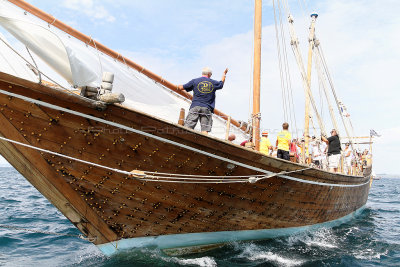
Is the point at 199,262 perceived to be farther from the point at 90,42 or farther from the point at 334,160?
the point at 334,160

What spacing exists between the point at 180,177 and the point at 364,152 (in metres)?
20.0

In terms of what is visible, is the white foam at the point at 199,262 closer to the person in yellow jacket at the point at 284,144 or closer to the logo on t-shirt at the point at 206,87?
the person in yellow jacket at the point at 284,144

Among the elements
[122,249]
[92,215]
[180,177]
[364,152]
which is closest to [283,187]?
[180,177]

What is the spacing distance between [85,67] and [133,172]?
163cm

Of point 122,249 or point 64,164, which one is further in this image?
point 122,249

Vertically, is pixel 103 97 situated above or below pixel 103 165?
above

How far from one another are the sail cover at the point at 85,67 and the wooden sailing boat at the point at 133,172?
0.37 meters

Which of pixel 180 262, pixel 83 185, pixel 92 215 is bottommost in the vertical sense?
pixel 180 262

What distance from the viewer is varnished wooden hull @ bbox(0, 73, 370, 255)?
13.4 feet

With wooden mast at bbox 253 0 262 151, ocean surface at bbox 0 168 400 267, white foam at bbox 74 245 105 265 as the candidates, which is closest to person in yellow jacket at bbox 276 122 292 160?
wooden mast at bbox 253 0 262 151

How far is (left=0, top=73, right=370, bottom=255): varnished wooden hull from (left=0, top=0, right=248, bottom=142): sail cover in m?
0.39

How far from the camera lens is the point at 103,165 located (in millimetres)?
4535

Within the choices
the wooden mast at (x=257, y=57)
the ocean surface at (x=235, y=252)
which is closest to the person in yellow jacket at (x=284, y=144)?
the wooden mast at (x=257, y=57)

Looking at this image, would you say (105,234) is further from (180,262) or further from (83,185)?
(180,262)
